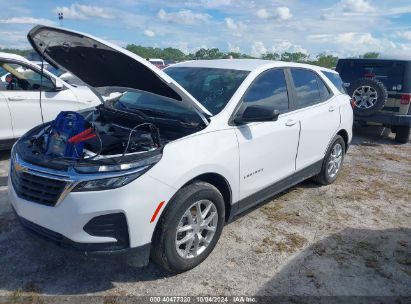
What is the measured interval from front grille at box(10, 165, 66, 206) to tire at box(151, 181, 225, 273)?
2.53 ft

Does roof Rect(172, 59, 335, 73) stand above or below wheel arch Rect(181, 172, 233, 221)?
above

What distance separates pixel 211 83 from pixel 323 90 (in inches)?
76.9

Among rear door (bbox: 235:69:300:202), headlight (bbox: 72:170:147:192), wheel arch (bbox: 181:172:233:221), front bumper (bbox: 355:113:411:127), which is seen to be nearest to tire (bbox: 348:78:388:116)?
front bumper (bbox: 355:113:411:127)

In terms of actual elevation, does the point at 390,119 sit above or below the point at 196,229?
above

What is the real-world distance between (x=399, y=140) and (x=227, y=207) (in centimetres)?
670

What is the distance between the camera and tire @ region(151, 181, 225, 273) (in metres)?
2.86

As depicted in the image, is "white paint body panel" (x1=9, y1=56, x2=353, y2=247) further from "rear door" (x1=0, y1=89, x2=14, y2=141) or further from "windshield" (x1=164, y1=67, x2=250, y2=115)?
"rear door" (x1=0, y1=89, x2=14, y2=141)

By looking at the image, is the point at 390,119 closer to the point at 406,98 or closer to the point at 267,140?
the point at 406,98

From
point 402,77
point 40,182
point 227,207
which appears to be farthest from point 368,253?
point 402,77

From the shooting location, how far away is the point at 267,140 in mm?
3750

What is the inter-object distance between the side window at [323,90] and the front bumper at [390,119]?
3733 millimetres

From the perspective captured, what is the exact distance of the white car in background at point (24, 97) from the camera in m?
5.79

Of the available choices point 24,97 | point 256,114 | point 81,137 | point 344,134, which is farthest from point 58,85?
point 344,134

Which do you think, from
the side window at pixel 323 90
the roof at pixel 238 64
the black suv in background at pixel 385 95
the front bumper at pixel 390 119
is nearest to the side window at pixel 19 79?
the roof at pixel 238 64
